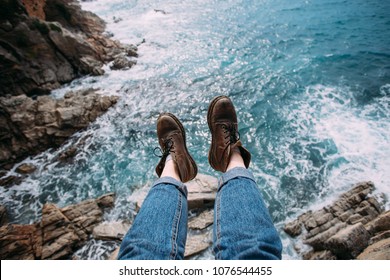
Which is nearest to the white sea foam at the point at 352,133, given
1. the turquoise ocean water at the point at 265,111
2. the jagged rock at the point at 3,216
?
the turquoise ocean water at the point at 265,111

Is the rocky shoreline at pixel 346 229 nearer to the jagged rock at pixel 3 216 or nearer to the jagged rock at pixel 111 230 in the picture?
the jagged rock at pixel 111 230

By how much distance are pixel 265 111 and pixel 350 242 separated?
4.49 m

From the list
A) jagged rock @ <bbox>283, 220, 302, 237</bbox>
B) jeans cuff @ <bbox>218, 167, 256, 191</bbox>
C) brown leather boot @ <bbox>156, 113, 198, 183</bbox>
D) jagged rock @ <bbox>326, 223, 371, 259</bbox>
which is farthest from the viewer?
jagged rock @ <bbox>283, 220, 302, 237</bbox>

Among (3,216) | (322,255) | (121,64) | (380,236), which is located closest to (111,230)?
(3,216)

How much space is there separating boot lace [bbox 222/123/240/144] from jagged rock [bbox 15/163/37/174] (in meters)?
5.48

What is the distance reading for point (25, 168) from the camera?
5.86 meters

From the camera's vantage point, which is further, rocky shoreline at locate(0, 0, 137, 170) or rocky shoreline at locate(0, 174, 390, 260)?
rocky shoreline at locate(0, 0, 137, 170)

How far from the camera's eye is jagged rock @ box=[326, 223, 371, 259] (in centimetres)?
308

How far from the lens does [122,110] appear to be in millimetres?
7656

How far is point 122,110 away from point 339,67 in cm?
852

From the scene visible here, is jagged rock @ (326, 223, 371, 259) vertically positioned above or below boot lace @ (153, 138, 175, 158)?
below

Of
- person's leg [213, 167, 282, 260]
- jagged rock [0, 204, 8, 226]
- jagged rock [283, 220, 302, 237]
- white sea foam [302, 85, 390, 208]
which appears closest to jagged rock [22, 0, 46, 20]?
jagged rock [0, 204, 8, 226]

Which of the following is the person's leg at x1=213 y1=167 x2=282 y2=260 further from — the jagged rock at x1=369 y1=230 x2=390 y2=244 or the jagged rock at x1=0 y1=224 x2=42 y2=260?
the jagged rock at x1=0 y1=224 x2=42 y2=260

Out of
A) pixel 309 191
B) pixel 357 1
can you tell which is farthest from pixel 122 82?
pixel 357 1
